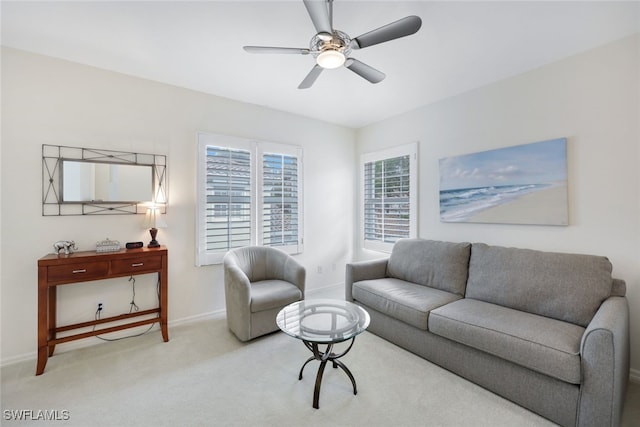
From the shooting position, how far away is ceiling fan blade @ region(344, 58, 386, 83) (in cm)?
201

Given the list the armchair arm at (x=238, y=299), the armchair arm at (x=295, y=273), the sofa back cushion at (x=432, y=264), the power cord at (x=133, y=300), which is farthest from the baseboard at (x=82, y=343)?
the sofa back cushion at (x=432, y=264)

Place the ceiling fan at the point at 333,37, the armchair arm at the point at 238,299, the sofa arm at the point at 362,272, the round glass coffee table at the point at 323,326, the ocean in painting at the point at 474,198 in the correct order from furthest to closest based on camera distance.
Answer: the sofa arm at the point at 362,272, the ocean in painting at the point at 474,198, the armchair arm at the point at 238,299, the round glass coffee table at the point at 323,326, the ceiling fan at the point at 333,37

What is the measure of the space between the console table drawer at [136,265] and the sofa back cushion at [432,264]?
8.54ft

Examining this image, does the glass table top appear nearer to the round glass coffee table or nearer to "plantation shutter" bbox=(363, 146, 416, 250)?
the round glass coffee table

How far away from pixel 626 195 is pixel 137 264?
169 inches

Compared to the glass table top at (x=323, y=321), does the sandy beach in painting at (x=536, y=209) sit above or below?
above

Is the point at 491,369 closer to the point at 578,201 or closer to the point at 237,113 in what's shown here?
the point at 578,201

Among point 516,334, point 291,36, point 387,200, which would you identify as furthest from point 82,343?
point 387,200

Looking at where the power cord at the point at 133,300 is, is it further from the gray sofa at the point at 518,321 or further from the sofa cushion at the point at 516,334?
the sofa cushion at the point at 516,334

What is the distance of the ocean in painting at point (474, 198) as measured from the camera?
8.75 ft

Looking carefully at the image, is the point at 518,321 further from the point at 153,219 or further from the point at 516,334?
the point at 153,219

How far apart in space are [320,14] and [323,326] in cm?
207

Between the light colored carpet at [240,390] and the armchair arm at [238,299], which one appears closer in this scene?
the light colored carpet at [240,390]

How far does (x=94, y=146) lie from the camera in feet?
8.66
